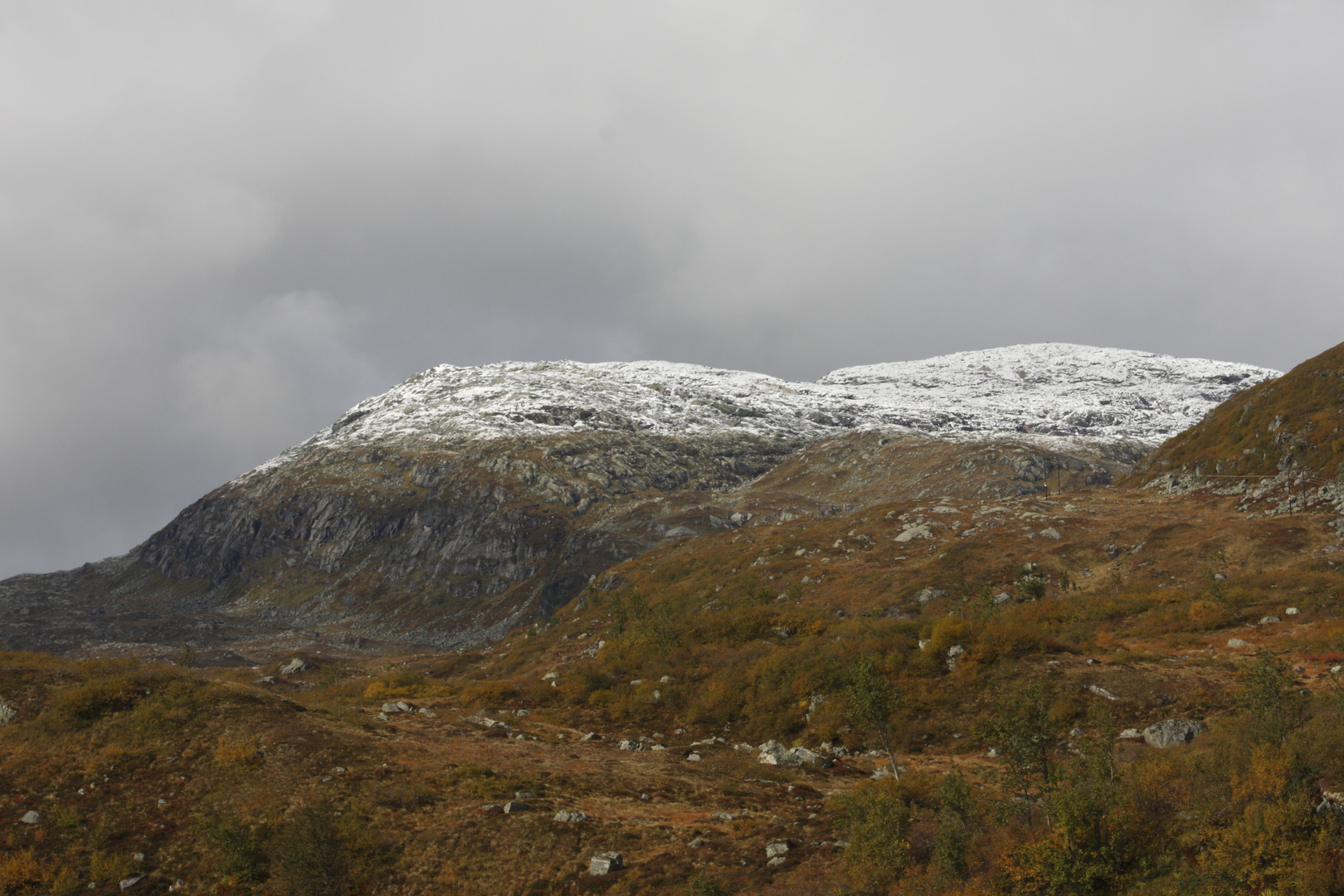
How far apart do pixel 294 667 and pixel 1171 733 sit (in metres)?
84.0

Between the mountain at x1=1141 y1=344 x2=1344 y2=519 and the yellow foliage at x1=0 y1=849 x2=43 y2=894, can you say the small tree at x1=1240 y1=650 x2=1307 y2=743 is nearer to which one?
the yellow foliage at x1=0 y1=849 x2=43 y2=894

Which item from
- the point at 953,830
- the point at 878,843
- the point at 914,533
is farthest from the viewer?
the point at 914,533

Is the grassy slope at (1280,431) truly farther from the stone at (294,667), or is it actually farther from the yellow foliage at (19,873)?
the stone at (294,667)

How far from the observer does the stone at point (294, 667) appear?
248ft

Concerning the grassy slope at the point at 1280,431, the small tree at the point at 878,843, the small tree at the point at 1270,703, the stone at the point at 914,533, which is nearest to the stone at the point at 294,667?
the stone at the point at 914,533

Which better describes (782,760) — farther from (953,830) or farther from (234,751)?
(234,751)

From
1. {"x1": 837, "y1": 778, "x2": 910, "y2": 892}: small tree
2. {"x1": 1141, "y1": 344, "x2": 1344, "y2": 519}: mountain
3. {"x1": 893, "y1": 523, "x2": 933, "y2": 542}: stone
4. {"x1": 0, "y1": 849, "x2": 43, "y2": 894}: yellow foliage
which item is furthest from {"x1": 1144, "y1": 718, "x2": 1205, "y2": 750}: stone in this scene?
{"x1": 893, "y1": 523, "x2": 933, "y2": 542}: stone

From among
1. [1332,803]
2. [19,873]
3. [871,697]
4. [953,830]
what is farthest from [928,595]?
[19,873]

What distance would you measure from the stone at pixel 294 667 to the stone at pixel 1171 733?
269 ft

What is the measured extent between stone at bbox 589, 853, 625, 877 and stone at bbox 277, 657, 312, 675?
71587 mm

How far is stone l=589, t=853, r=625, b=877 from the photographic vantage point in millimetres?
18406

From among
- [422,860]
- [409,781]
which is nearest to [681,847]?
[422,860]

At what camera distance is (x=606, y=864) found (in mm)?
18500

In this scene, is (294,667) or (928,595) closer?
(928,595)
